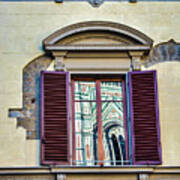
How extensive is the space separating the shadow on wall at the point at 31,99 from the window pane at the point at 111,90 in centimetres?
114

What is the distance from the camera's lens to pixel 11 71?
11250 millimetres

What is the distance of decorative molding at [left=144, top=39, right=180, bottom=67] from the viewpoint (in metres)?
11.5

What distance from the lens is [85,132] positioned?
11133 mm

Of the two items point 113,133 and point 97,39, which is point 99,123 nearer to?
point 113,133

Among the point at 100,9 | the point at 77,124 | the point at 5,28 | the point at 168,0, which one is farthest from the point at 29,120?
the point at 168,0

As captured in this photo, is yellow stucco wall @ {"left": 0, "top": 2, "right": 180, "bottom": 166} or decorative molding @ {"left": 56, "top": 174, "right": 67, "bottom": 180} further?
yellow stucco wall @ {"left": 0, "top": 2, "right": 180, "bottom": 166}

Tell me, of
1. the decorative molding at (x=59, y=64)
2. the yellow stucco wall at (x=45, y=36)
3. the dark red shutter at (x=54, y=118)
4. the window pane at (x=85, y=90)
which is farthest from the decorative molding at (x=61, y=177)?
the decorative molding at (x=59, y=64)

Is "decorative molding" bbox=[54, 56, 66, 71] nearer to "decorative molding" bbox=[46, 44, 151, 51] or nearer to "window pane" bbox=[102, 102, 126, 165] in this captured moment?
"decorative molding" bbox=[46, 44, 151, 51]

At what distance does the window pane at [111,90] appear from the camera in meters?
11.4

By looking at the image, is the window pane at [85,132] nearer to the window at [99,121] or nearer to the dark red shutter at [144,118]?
the window at [99,121]

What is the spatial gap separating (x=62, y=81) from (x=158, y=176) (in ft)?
8.03

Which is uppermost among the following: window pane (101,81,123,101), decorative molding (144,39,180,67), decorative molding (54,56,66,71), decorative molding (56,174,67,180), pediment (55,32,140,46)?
pediment (55,32,140,46)

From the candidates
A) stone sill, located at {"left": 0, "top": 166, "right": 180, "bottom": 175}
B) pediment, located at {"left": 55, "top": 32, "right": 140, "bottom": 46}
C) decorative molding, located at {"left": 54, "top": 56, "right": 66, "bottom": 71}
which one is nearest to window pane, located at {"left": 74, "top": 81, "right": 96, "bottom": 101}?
decorative molding, located at {"left": 54, "top": 56, "right": 66, "bottom": 71}

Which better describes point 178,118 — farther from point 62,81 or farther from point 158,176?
point 62,81
